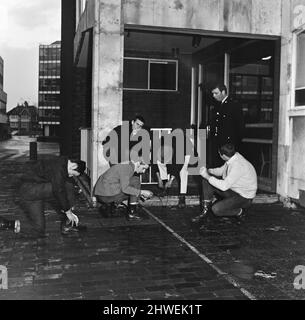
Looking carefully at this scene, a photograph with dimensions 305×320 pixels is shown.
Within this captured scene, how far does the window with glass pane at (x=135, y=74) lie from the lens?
13.8 m

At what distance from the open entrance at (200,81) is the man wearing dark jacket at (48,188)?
15.7 ft

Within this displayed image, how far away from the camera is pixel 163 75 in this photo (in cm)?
1411

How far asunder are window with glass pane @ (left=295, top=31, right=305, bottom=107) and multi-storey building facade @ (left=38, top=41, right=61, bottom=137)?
96638mm

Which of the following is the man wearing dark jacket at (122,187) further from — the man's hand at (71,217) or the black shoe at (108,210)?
the man's hand at (71,217)

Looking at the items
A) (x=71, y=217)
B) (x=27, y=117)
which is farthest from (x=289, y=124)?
(x=27, y=117)

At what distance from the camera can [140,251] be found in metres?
5.49

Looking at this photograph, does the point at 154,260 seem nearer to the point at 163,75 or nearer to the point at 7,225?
the point at 7,225

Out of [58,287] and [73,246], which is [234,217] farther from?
[58,287]

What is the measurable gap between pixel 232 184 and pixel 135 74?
315 inches

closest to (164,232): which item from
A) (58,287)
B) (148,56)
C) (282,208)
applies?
(58,287)

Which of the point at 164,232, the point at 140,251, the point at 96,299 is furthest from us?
the point at 164,232

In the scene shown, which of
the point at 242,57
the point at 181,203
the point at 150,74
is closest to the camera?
the point at 181,203

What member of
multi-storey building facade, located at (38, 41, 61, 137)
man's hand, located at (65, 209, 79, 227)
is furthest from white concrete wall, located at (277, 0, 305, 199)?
multi-storey building facade, located at (38, 41, 61, 137)

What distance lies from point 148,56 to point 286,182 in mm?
7025
